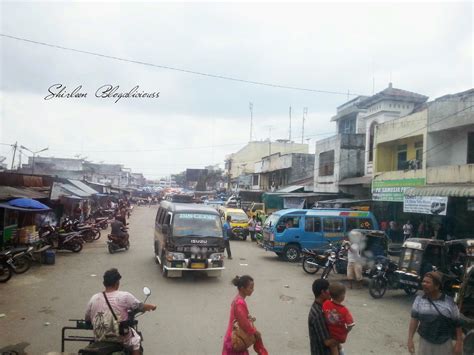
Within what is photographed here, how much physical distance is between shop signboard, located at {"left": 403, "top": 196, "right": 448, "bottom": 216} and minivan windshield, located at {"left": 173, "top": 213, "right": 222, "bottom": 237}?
8500mm

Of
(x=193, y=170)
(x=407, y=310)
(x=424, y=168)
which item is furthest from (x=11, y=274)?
(x=193, y=170)

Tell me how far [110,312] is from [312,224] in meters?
12.1

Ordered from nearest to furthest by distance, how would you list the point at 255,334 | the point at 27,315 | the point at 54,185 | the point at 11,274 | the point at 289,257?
the point at 255,334 < the point at 27,315 < the point at 11,274 < the point at 289,257 < the point at 54,185

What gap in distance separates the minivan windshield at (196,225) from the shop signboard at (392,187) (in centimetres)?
1029

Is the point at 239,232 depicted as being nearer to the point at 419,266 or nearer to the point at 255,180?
the point at 419,266

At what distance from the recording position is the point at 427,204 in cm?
1554

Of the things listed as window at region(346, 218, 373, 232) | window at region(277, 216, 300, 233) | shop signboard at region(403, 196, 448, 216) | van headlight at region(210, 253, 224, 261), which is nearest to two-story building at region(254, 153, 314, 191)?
shop signboard at region(403, 196, 448, 216)

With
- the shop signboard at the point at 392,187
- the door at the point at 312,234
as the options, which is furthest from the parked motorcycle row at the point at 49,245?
the shop signboard at the point at 392,187

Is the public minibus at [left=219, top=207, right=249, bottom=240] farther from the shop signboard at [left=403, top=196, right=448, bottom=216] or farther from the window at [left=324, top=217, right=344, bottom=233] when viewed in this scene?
the shop signboard at [left=403, top=196, right=448, bottom=216]

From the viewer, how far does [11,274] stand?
34.9 feet

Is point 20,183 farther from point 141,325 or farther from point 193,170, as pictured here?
point 193,170

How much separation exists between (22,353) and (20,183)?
1418 cm

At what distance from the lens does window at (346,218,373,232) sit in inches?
630

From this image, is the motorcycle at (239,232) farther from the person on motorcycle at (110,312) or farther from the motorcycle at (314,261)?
the person on motorcycle at (110,312)
